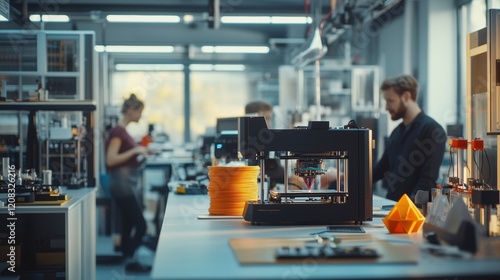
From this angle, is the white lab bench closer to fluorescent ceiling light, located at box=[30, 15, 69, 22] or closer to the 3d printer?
the 3d printer

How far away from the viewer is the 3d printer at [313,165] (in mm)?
3211

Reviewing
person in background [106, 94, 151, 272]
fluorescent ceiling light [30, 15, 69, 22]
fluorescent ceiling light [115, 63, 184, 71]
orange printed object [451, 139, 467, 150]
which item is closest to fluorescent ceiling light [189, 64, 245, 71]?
fluorescent ceiling light [115, 63, 184, 71]

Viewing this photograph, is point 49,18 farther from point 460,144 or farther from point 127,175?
point 460,144

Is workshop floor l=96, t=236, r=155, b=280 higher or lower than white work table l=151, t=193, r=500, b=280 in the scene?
lower

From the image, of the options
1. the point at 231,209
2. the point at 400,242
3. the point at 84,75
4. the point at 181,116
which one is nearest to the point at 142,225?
the point at 84,75

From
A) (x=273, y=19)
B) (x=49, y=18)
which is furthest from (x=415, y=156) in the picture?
(x=49, y=18)

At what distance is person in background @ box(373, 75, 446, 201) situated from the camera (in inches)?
183

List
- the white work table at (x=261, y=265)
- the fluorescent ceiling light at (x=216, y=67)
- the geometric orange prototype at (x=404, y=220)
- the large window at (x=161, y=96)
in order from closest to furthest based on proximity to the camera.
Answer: the white work table at (x=261, y=265), the geometric orange prototype at (x=404, y=220), the fluorescent ceiling light at (x=216, y=67), the large window at (x=161, y=96)

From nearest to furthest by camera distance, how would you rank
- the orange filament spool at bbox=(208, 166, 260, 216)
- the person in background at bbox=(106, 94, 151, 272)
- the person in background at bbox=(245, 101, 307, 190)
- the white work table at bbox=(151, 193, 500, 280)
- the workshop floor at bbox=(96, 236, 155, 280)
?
the white work table at bbox=(151, 193, 500, 280), the orange filament spool at bbox=(208, 166, 260, 216), the person in background at bbox=(245, 101, 307, 190), the workshop floor at bbox=(96, 236, 155, 280), the person in background at bbox=(106, 94, 151, 272)

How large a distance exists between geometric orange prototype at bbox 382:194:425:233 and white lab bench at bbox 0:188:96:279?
81.7 inches

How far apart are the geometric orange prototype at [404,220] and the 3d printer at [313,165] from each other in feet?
0.75

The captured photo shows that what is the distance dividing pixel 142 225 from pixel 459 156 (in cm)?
429

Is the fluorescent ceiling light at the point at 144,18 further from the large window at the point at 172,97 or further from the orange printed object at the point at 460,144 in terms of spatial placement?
the large window at the point at 172,97

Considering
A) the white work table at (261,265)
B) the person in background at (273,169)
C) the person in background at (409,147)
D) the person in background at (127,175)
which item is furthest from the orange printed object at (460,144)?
the person in background at (127,175)
